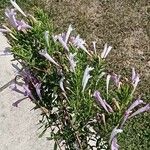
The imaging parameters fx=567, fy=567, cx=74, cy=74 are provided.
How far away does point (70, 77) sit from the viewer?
3643 millimetres

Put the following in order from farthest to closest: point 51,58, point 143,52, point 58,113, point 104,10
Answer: point 104,10
point 143,52
point 58,113
point 51,58

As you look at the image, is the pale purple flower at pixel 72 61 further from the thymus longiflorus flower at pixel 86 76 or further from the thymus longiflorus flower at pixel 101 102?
the thymus longiflorus flower at pixel 101 102

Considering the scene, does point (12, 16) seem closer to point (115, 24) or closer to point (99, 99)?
point (99, 99)

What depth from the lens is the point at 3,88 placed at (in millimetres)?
6223

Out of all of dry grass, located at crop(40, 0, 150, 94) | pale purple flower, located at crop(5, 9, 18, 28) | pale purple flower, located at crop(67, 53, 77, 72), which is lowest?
dry grass, located at crop(40, 0, 150, 94)

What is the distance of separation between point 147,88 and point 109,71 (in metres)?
0.49

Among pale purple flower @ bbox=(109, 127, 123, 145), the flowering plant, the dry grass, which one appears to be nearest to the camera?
pale purple flower @ bbox=(109, 127, 123, 145)

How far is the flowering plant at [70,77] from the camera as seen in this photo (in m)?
3.59

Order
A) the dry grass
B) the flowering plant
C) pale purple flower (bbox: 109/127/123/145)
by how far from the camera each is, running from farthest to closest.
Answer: the dry grass, the flowering plant, pale purple flower (bbox: 109/127/123/145)

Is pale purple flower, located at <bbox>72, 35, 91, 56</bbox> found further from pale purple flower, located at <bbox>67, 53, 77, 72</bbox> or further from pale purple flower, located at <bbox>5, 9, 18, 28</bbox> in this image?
pale purple flower, located at <bbox>5, 9, 18, 28</bbox>

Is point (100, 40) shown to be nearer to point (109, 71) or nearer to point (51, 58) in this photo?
point (109, 71)

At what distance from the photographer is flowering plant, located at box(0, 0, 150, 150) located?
3586 millimetres

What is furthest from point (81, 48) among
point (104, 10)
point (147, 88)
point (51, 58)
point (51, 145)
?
point (104, 10)

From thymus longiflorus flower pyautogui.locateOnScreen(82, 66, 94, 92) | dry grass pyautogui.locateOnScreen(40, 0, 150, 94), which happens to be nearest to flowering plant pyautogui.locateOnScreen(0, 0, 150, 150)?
thymus longiflorus flower pyautogui.locateOnScreen(82, 66, 94, 92)
